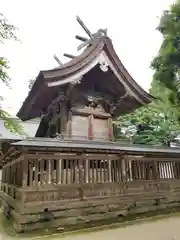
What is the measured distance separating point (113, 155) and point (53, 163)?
7.00ft

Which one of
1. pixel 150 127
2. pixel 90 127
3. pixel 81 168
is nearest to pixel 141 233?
pixel 81 168

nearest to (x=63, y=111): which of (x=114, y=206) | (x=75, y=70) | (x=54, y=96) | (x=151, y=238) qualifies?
(x=54, y=96)

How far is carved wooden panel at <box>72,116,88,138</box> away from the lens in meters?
7.88

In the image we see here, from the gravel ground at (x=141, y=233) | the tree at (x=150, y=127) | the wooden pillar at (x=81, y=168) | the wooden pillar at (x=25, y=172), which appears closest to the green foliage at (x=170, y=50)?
the wooden pillar at (x=81, y=168)

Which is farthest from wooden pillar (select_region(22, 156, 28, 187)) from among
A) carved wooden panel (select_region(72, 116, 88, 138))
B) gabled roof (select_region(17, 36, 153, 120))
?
gabled roof (select_region(17, 36, 153, 120))

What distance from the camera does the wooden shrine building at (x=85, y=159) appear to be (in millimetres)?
5535

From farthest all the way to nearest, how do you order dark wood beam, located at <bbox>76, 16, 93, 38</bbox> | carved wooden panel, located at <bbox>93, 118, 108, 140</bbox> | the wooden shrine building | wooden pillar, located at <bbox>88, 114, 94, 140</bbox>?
dark wood beam, located at <bbox>76, 16, 93, 38</bbox> → carved wooden panel, located at <bbox>93, 118, 108, 140</bbox> → wooden pillar, located at <bbox>88, 114, 94, 140</bbox> → the wooden shrine building

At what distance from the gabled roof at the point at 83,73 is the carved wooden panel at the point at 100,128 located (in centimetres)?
171

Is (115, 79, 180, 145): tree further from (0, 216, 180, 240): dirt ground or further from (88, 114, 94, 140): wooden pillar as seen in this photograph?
(0, 216, 180, 240): dirt ground

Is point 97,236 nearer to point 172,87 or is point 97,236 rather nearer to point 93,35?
point 172,87

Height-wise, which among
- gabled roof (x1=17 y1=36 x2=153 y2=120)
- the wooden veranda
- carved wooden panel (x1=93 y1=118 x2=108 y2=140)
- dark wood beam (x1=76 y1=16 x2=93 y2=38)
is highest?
dark wood beam (x1=76 y1=16 x2=93 y2=38)

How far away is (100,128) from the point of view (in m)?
8.48

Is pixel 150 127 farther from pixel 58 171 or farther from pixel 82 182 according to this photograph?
pixel 58 171

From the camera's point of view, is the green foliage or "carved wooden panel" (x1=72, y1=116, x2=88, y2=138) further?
the green foliage
